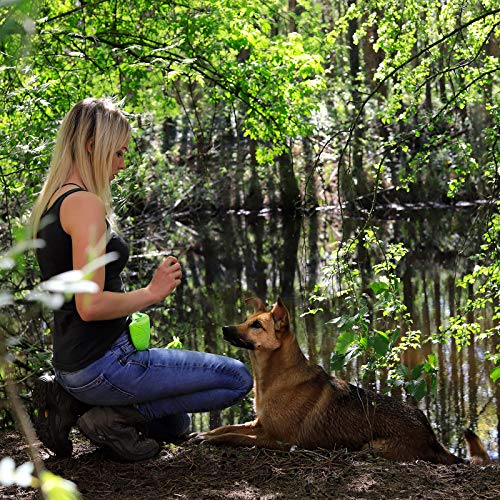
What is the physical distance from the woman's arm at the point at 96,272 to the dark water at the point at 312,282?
5.37ft

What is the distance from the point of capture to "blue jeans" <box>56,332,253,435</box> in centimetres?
450

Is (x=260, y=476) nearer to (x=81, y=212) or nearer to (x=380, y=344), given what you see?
(x=380, y=344)

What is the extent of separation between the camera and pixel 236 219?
90.4 ft

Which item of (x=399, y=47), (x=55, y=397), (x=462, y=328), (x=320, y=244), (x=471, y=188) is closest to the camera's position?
(x=55, y=397)

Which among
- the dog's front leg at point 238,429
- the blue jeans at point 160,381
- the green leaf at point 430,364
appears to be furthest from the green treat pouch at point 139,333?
the green leaf at point 430,364

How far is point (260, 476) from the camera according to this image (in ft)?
14.9

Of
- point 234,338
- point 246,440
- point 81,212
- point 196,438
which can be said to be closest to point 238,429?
point 246,440

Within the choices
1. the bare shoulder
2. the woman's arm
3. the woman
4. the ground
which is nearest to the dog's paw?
the ground

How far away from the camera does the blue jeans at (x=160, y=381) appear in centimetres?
450

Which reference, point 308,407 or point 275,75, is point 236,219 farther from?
point 308,407

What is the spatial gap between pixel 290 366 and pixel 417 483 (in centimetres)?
137

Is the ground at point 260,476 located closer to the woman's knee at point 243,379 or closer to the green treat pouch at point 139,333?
the woman's knee at point 243,379

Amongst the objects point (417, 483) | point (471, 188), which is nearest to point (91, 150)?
point (417, 483)

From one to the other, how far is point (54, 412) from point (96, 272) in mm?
1065
